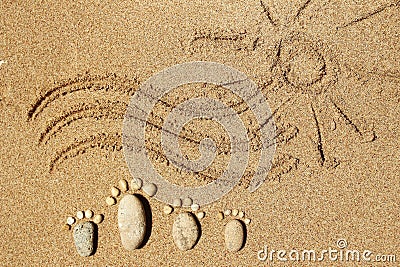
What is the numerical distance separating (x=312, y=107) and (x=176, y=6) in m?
0.93

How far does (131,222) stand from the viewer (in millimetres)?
2002

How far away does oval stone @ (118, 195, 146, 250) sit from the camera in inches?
78.8

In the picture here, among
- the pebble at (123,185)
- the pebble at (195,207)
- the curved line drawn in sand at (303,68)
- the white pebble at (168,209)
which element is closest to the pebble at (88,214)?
the pebble at (123,185)

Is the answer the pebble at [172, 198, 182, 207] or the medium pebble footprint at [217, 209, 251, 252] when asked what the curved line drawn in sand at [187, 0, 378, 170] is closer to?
the medium pebble footprint at [217, 209, 251, 252]

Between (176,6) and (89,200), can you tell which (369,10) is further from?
(89,200)

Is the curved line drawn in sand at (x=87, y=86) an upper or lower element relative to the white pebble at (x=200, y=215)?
upper

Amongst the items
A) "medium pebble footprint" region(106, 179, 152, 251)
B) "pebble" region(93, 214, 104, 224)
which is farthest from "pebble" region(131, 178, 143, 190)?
"pebble" region(93, 214, 104, 224)

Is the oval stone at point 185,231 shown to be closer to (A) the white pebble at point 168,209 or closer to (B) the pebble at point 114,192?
(A) the white pebble at point 168,209

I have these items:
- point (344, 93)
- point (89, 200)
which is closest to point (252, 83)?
point (344, 93)

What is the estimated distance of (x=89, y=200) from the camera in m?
2.06

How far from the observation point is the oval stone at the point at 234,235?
2.06 m

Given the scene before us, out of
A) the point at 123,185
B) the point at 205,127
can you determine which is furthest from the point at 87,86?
the point at 205,127

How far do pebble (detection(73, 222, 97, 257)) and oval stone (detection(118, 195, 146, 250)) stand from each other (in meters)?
0.16

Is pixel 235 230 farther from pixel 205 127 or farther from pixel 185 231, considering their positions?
pixel 205 127
